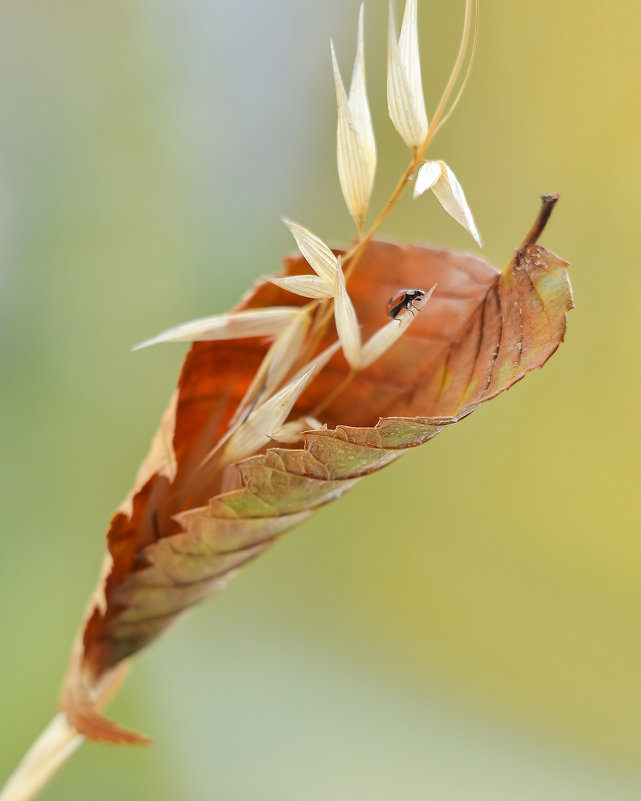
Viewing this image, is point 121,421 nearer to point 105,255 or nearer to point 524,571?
point 105,255

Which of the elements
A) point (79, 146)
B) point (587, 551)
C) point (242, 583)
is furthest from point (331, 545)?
point (79, 146)

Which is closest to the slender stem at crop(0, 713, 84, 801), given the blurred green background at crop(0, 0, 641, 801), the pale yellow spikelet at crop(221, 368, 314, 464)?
the pale yellow spikelet at crop(221, 368, 314, 464)

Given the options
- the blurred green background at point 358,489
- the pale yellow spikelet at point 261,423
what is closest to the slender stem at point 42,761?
the pale yellow spikelet at point 261,423

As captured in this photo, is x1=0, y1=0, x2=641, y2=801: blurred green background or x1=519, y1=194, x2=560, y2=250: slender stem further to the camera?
x1=0, y1=0, x2=641, y2=801: blurred green background

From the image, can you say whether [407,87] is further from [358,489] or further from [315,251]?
[358,489]

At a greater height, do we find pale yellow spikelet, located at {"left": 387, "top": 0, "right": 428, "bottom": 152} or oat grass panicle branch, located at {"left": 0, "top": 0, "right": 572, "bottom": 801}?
pale yellow spikelet, located at {"left": 387, "top": 0, "right": 428, "bottom": 152}

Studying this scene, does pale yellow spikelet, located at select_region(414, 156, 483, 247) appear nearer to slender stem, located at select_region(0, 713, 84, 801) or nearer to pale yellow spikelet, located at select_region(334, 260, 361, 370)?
pale yellow spikelet, located at select_region(334, 260, 361, 370)

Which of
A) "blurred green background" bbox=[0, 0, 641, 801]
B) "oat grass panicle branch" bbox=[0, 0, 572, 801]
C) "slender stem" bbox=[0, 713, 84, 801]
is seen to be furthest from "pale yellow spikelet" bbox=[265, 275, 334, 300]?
"blurred green background" bbox=[0, 0, 641, 801]

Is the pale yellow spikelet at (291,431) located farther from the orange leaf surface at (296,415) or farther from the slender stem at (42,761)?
the slender stem at (42,761)
